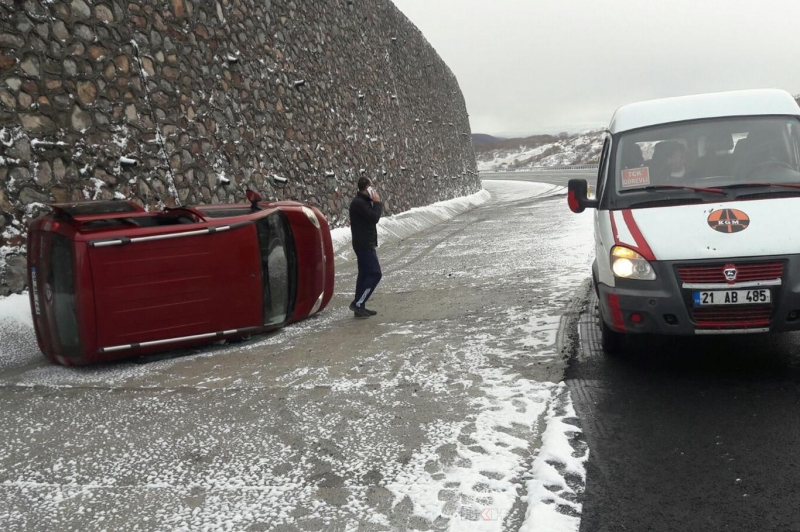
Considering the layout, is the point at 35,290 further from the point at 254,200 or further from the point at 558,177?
the point at 558,177

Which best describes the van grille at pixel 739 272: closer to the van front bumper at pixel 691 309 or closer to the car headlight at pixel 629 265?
the van front bumper at pixel 691 309

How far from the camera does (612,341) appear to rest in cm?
547

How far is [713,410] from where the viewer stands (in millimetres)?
4219

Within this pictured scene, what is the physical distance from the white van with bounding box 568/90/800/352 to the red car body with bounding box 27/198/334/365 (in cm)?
318

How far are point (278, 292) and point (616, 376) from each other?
355cm

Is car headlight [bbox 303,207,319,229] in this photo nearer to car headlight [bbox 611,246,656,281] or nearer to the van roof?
the van roof

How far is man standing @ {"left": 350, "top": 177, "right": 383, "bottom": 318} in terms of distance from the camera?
7863mm

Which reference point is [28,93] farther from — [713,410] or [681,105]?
[713,410]

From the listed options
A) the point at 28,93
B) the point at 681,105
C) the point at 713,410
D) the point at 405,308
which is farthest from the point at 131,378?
the point at 681,105

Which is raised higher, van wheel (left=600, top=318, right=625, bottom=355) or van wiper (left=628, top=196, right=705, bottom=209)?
van wiper (left=628, top=196, right=705, bottom=209)

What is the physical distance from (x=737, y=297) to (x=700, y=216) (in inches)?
27.1

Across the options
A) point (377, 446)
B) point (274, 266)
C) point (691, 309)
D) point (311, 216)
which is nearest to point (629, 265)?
point (691, 309)

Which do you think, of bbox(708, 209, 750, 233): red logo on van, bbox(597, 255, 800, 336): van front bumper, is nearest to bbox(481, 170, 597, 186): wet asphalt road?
bbox(708, 209, 750, 233): red logo on van

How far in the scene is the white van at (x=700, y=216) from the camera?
4.53 meters
